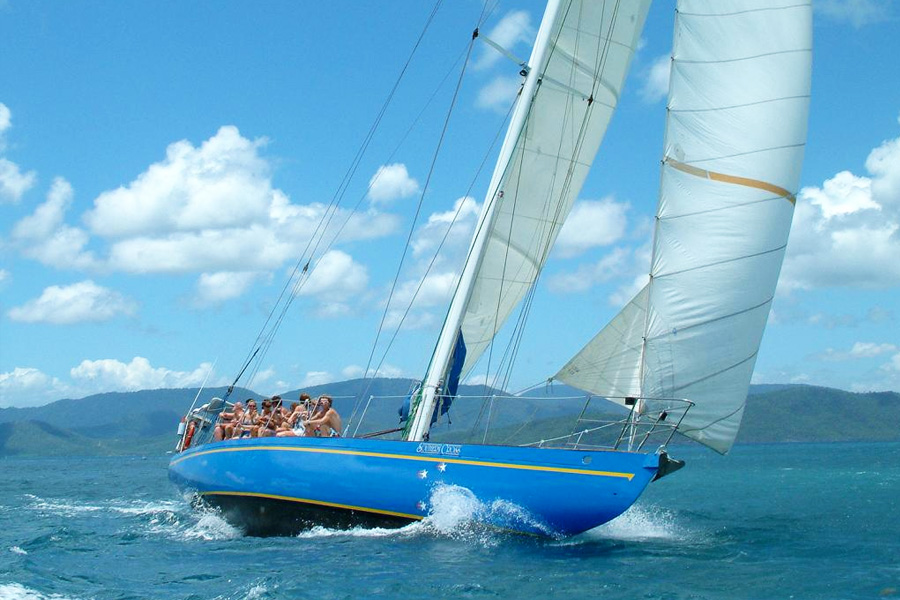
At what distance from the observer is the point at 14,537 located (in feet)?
64.2

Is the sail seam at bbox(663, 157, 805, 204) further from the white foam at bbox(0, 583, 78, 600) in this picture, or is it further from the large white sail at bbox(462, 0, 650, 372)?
the white foam at bbox(0, 583, 78, 600)

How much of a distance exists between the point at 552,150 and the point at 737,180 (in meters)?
3.73

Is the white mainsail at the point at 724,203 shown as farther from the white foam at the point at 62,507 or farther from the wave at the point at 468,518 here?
the white foam at the point at 62,507

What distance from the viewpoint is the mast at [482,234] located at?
15.4 meters

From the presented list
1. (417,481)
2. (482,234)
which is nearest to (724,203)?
(482,234)

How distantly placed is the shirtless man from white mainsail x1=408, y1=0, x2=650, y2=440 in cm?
175

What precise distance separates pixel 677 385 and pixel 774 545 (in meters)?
3.38

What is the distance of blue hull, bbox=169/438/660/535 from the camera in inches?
519

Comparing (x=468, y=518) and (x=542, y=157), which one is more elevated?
(x=542, y=157)

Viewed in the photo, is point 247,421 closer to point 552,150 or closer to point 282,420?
point 282,420

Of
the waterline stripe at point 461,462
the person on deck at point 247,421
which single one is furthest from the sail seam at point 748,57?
the person on deck at point 247,421

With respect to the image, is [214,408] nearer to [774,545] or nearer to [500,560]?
[500,560]

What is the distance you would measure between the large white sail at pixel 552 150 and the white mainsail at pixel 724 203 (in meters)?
2.28

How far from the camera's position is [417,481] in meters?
13.9
